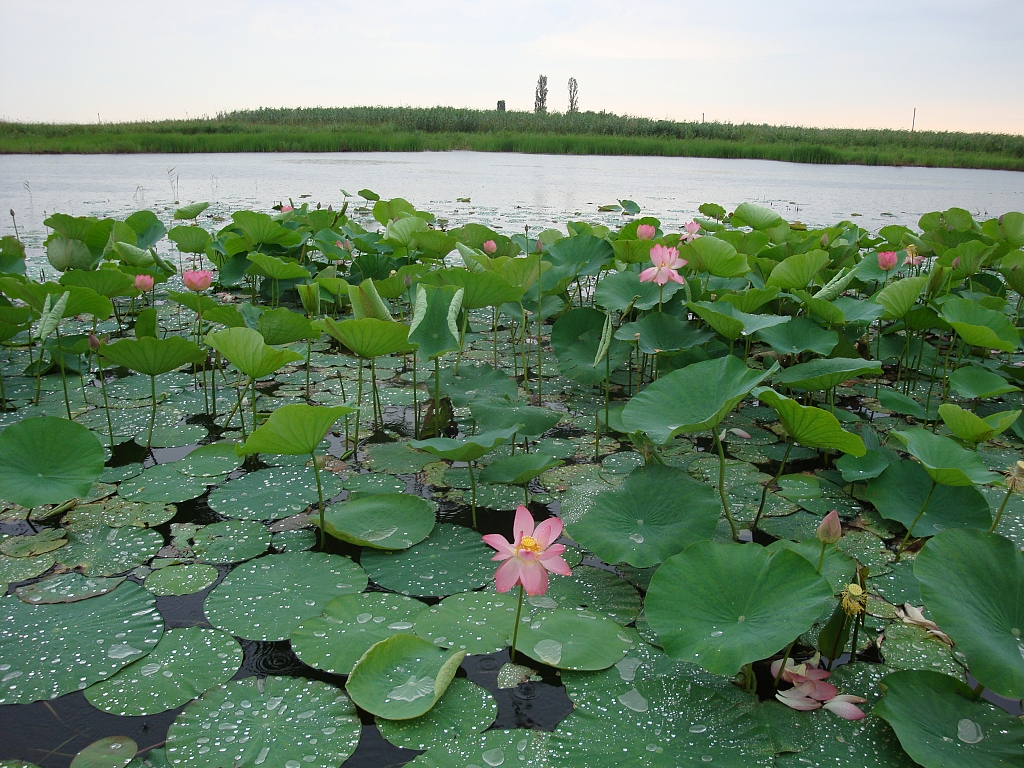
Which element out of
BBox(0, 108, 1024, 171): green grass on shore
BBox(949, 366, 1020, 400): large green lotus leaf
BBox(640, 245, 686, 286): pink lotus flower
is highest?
BBox(0, 108, 1024, 171): green grass on shore

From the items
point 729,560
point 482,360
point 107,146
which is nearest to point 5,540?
point 729,560

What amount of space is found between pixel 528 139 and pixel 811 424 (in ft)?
50.3

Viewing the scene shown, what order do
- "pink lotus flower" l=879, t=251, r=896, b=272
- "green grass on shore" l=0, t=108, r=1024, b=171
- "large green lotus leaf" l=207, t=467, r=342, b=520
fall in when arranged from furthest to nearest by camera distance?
"green grass on shore" l=0, t=108, r=1024, b=171, "pink lotus flower" l=879, t=251, r=896, b=272, "large green lotus leaf" l=207, t=467, r=342, b=520

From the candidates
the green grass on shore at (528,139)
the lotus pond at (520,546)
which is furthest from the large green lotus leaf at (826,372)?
the green grass on shore at (528,139)

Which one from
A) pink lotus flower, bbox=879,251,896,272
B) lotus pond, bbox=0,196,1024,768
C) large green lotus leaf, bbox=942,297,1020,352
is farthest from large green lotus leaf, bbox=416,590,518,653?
pink lotus flower, bbox=879,251,896,272

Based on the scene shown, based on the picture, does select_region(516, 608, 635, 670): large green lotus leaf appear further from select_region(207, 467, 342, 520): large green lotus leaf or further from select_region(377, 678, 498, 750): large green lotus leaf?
select_region(207, 467, 342, 520): large green lotus leaf

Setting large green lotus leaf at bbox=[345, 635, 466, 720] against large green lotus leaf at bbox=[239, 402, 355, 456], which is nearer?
large green lotus leaf at bbox=[345, 635, 466, 720]

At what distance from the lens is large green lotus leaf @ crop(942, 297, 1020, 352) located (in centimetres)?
196

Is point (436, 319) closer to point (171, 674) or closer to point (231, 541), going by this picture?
point (231, 541)

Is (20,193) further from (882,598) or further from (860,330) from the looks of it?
(882,598)

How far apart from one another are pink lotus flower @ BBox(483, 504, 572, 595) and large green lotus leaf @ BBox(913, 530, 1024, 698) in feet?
1.80

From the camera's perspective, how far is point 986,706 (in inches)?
37.9

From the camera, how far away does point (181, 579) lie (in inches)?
51.5

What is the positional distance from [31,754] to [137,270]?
94.1 inches
